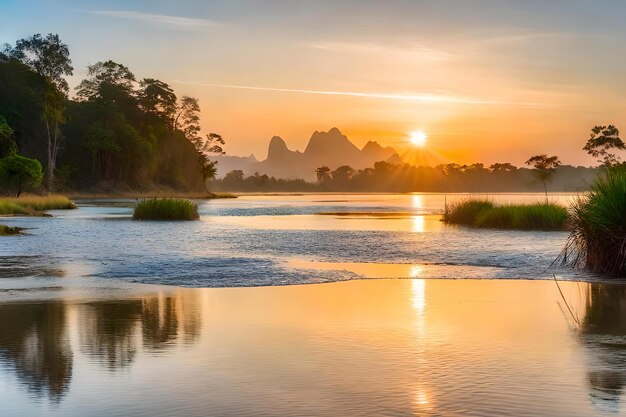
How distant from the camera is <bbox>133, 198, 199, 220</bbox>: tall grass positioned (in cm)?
5409

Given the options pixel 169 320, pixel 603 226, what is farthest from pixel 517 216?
pixel 169 320

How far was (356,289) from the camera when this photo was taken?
16.7m

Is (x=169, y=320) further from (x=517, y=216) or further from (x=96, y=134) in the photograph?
(x=96, y=134)

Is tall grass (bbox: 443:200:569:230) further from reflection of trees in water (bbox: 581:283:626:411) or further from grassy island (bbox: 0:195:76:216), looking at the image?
grassy island (bbox: 0:195:76:216)

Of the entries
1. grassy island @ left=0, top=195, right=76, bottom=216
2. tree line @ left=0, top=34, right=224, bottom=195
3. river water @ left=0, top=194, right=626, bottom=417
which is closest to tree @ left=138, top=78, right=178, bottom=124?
tree line @ left=0, top=34, right=224, bottom=195

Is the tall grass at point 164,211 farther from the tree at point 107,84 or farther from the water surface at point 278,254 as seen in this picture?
the tree at point 107,84

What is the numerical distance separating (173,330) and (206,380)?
322cm

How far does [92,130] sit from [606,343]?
13029cm

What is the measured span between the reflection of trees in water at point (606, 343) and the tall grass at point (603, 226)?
2959 mm

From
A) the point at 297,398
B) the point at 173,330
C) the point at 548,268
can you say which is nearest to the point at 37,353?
the point at 173,330

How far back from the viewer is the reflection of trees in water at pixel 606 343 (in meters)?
7.87

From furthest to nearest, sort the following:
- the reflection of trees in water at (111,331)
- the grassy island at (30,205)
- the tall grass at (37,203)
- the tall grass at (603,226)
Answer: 1. the tall grass at (37,203)
2. the grassy island at (30,205)
3. the tall grass at (603,226)
4. the reflection of trees in water at (111,331)

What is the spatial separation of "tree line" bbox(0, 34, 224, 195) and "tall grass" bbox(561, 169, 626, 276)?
59.9 metres

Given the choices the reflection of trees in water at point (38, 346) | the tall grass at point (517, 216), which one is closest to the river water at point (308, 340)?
the reflection of trees in water at point (38, 346)
